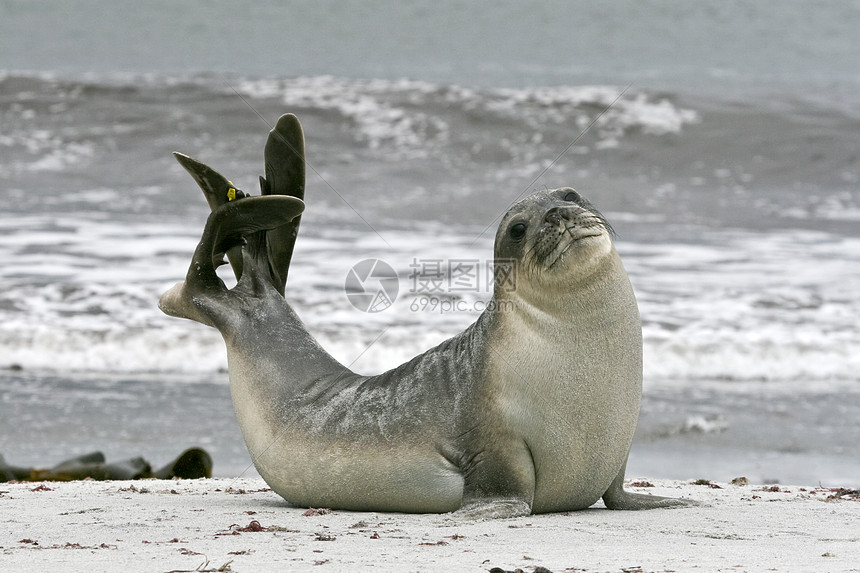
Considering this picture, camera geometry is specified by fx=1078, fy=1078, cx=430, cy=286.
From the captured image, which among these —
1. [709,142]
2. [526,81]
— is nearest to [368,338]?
[709,142]

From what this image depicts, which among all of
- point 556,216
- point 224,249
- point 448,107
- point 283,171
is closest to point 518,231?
point 556,216

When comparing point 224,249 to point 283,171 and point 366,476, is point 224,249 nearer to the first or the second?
point 283,171

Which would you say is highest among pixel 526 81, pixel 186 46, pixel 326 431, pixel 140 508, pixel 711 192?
pixel 186 46

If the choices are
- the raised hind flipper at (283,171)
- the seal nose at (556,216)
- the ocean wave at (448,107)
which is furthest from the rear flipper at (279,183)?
the ocean wave at (448,107)

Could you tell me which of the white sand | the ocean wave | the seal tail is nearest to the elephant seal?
the white sand

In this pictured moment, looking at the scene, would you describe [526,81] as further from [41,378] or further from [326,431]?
[326,431]

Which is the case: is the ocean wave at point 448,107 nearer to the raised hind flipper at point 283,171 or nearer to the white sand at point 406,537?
the raised hind flipper at point 283,171

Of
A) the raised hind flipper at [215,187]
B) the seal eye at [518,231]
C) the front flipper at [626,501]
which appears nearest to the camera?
the seal eye at [518,231]

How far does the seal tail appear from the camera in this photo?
4910mm

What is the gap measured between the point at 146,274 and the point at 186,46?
2642 centimetres

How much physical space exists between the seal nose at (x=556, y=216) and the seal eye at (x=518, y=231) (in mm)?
99

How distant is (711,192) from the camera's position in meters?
19.0

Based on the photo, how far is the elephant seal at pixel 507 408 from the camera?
13.5 feet

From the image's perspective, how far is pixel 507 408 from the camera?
414 centimetres
